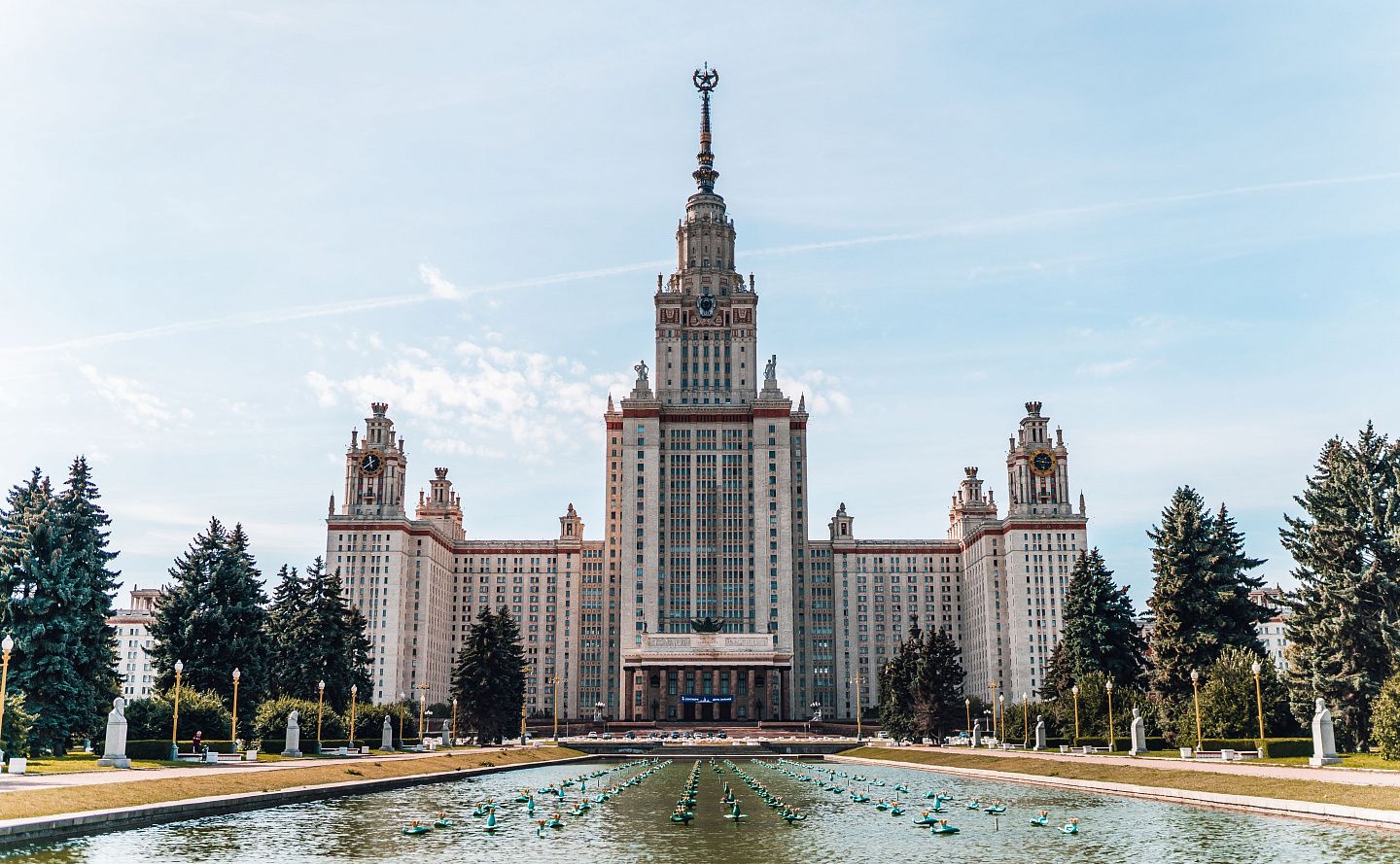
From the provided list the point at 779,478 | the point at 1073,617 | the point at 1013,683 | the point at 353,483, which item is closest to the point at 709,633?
the point at 779,478

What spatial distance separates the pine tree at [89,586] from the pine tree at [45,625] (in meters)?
0.21

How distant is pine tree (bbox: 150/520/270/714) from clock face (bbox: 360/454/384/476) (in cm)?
10321

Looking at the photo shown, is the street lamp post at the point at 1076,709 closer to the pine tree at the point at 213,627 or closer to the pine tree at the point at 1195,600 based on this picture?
the pine tree at the point at 1195,600

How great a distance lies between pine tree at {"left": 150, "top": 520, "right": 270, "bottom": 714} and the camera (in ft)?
244

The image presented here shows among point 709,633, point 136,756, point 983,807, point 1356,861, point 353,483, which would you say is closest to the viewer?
point 1356,861

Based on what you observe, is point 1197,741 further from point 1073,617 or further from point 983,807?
point 1073,617

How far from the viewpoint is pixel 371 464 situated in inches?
7057

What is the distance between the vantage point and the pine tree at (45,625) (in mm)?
58531

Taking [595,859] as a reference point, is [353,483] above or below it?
above

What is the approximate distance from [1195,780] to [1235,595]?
35.5 metres

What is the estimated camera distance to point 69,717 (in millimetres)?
59344

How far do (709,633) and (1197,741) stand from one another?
107m

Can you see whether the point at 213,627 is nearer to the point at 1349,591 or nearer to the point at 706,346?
the point at 1349,591

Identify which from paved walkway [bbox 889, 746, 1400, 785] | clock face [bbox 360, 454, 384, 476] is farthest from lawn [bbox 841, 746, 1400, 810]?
clock face [bbox 360, 454, 384, 476]
